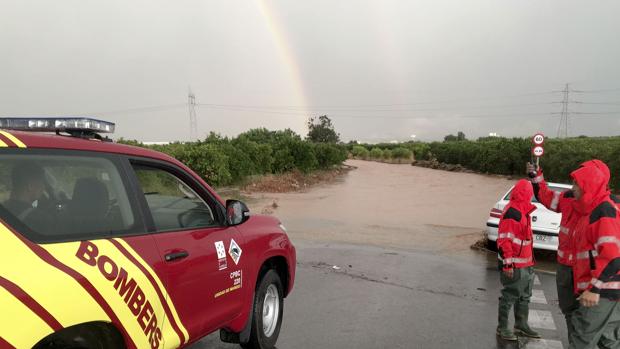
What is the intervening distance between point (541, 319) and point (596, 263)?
8.38 feet

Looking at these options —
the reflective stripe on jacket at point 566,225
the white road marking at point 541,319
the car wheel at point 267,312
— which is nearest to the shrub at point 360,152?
the white road marking at point 541,319

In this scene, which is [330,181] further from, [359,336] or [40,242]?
[40,242]

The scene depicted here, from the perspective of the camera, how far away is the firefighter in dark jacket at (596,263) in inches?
137

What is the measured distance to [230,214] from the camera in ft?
12.5

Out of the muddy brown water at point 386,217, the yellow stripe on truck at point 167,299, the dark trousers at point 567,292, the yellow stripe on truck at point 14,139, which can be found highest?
the yellow stripe on truck at point 14,139

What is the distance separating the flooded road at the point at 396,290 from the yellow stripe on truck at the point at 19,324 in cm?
272

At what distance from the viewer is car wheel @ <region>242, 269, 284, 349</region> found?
14.0 feet

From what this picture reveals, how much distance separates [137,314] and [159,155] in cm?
117

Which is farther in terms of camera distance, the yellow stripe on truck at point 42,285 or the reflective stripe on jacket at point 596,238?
the reflective stripe on jacket at point 596,238

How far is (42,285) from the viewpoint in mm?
2074

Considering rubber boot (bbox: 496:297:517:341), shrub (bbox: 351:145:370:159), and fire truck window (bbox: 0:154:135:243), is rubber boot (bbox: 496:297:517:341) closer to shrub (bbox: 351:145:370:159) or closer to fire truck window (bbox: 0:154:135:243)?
fire truck window (bbox: 0:154:135:243)

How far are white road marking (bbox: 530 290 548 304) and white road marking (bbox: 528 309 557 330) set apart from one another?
511 millimetres

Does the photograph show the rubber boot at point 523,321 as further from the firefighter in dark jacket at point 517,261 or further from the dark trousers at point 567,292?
the dark trousers at point 567,292

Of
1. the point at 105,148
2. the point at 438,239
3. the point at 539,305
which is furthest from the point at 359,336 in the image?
the point at 438,239
